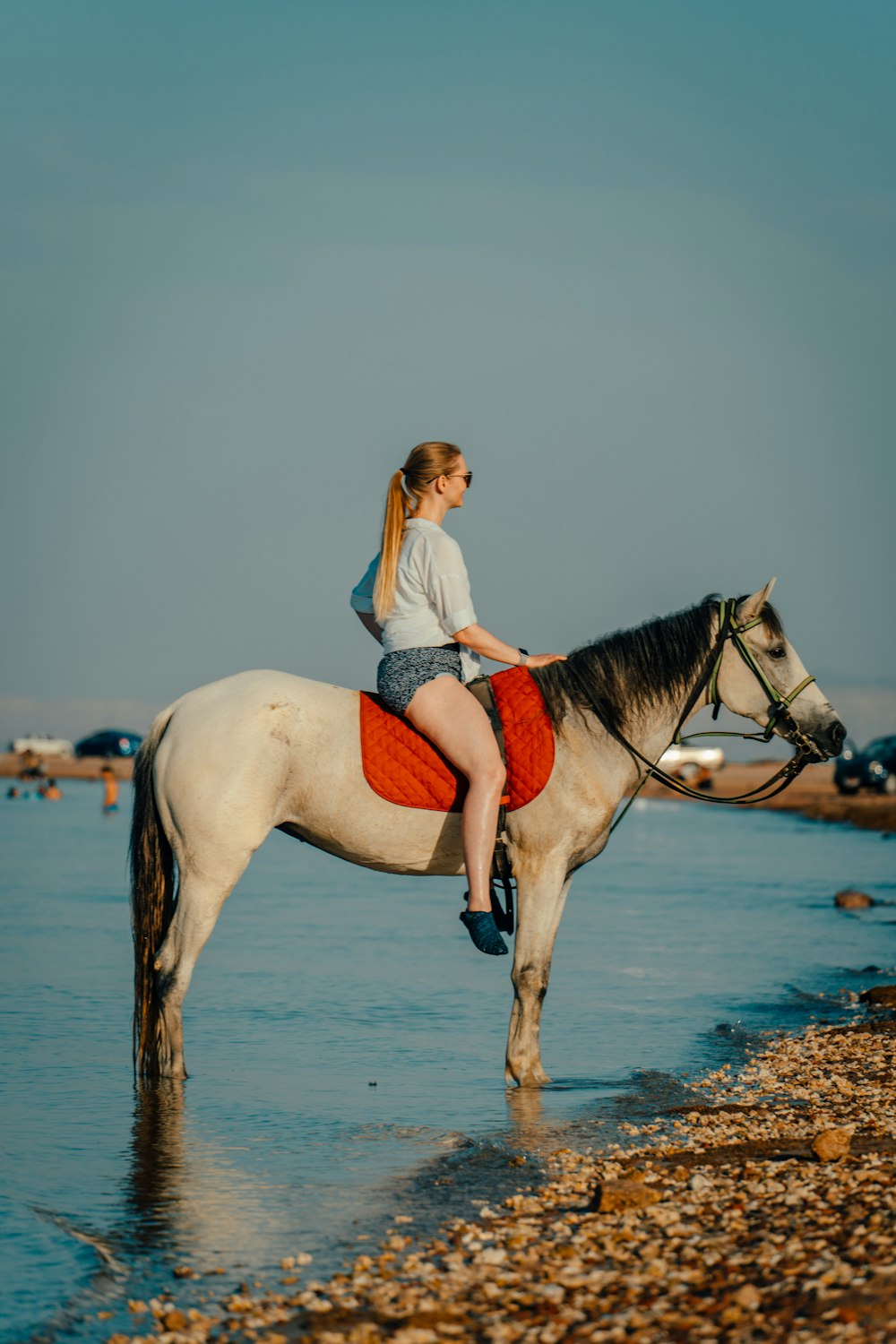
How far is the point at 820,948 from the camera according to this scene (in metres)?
15.7

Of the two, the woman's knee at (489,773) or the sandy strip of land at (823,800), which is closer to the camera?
the woman's knee at (489,773)

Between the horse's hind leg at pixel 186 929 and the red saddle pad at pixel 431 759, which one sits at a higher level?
the red saddle pad at pixel 431 759

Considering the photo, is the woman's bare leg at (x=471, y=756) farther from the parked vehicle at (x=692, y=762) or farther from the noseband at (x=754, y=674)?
the parked vehicle at (x=692, y=762)

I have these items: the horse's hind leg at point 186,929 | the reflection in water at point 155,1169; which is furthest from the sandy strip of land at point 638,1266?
the horse's hind leg at point 186,929

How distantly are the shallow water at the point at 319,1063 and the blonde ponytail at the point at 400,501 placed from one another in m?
2.60

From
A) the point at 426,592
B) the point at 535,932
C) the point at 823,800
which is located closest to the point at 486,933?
the point at 535,932

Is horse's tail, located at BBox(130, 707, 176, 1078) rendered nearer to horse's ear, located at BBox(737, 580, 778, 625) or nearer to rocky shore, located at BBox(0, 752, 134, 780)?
horse's ear, located at BBox(737, 580, 778, 625)

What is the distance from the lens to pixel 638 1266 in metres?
4.38

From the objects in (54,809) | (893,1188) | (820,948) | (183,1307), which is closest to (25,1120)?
(183,1307)

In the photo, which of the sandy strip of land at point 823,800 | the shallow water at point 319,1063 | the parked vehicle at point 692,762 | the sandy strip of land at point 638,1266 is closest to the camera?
the sandy strip of land at point 638,1266

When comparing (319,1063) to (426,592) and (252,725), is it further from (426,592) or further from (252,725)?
(426,592)

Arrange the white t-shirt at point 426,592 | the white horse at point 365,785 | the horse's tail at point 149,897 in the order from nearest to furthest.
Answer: the white t-shirt at point 426,592 → the white horse at point 365,785 → the horse's tail at point 149,897

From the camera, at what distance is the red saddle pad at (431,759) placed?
23.5ft

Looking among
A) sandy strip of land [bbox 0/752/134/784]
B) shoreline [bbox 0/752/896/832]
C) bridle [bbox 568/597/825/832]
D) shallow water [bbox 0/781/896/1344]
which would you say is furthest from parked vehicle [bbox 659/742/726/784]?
bridle [bbox 568/597/825/832]
